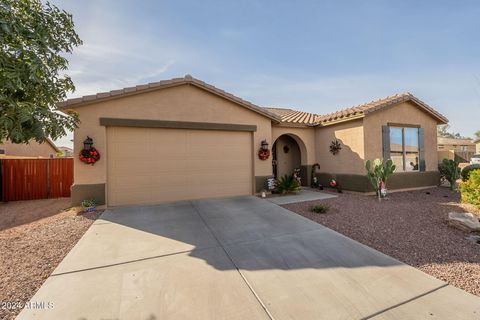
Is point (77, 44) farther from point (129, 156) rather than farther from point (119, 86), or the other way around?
point (129, 156)

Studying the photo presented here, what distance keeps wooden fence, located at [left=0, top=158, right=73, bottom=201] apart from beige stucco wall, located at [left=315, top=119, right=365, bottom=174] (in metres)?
12.4

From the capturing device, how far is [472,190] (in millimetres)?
6750

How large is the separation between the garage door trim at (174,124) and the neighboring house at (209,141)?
0.03 meters

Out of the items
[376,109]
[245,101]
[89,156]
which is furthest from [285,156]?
[89,156]

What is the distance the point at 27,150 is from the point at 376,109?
1003 inches

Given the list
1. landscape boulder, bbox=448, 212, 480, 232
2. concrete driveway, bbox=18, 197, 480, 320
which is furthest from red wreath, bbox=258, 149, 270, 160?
landscape boulder, bbox=448, 212, 480, 232

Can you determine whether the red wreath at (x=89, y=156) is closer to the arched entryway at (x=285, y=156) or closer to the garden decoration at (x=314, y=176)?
the arched entryway at (x=285, y=156)

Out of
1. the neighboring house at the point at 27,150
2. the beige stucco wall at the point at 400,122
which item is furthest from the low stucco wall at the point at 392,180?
the neighboring house at the point at 27,150

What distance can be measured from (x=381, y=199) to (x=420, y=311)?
6768 mm

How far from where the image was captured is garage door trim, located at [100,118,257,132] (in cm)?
706

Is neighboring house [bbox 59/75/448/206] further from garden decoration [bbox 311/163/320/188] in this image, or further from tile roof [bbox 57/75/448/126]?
garden decoration [bbox 311/163/320/188]

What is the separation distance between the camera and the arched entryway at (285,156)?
1170cm

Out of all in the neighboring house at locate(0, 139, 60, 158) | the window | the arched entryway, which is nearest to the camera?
the window

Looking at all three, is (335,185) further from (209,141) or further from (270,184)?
(209,141)
